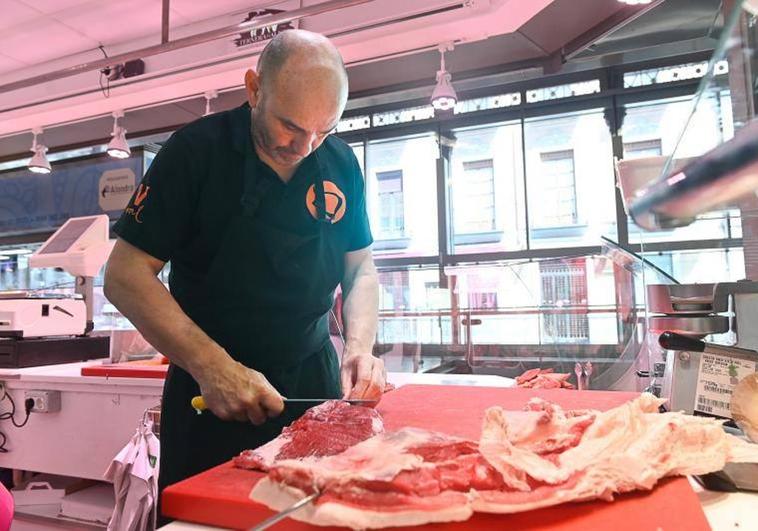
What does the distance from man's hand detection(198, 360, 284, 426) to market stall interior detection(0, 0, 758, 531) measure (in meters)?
0.08

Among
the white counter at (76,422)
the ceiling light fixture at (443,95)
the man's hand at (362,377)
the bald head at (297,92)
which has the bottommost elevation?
the white counter at (76,422)

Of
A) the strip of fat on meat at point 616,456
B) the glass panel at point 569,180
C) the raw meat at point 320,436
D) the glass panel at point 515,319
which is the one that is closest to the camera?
the strip of fat on meat at point 616,456

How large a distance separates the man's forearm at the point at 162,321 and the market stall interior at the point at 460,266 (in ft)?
0.46

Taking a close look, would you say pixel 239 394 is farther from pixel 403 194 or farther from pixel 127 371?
pixel 403 194

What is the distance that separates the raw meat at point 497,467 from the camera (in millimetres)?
808

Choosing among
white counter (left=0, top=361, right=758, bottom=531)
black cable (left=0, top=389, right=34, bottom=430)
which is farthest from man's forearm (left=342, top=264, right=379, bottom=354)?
black cable (left=0, top=389, right=34, bottom=430)

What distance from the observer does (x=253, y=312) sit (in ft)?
5.00

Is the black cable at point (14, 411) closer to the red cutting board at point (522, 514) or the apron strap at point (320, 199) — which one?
the apron strap at point (320, 199)

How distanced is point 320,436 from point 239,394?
0.22m

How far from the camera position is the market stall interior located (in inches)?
34.9

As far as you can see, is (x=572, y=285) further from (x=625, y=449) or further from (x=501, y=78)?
(x=501, y=78)

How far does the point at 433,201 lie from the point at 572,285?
3542mm

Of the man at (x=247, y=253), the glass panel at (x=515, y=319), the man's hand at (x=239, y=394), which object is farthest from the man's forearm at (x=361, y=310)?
the glass panel at (x=515, y=319)

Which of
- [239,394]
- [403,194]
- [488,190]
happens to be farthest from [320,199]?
[403,194]
